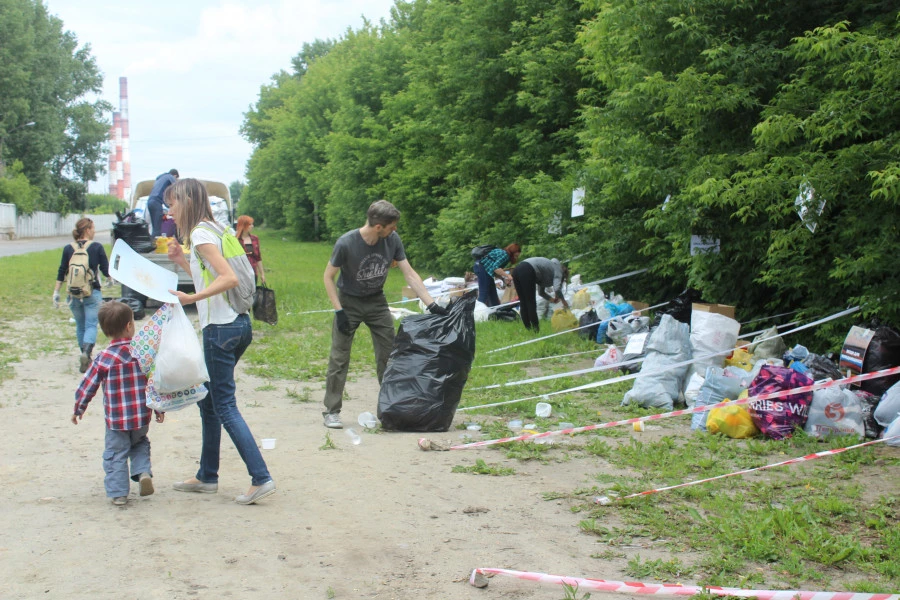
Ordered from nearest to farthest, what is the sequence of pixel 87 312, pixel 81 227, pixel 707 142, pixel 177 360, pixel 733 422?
pixel 177 360, pixel 733 422, pixel 81 227, pixel 87 312, pixel 707 142

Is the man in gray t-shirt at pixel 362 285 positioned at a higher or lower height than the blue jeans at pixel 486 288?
higher

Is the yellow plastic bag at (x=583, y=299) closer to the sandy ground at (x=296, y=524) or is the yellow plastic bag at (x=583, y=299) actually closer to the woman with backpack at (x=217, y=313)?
the sandy ground at (x=296, y=524)

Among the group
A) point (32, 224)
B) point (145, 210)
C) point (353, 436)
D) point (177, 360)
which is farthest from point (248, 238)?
point (32, 224)

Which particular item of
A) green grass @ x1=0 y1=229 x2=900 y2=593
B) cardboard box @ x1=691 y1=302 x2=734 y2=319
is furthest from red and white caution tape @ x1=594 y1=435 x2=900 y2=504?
cardboard box @ x1=691 y1=302 x2=734 y2=319

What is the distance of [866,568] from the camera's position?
3826mm

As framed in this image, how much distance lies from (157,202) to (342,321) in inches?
306

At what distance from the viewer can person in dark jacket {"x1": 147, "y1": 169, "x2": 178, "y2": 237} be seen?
1275 cm

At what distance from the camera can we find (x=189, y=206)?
460 centimetres

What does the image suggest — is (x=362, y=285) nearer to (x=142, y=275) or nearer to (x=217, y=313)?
(x=217, y=313)

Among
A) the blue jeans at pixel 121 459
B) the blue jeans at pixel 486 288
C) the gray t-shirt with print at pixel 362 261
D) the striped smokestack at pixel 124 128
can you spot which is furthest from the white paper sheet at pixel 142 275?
the striped smokestack at pixel 124 128

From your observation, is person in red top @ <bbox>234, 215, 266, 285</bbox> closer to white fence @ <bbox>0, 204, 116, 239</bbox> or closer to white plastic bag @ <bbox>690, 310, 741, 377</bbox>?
white plastic bag @ <bbox>690, 310, 741, 377</bbox>

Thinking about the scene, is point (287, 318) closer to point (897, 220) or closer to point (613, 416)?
point (613, 416)

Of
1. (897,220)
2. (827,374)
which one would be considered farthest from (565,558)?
(897,220)

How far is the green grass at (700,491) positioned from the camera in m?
3.84
